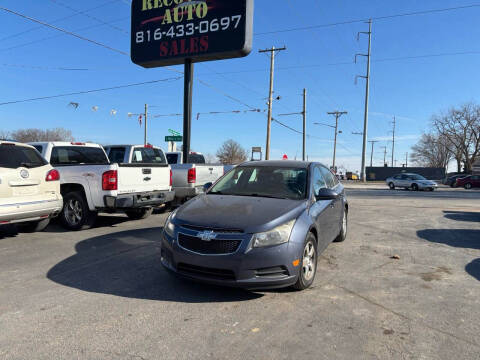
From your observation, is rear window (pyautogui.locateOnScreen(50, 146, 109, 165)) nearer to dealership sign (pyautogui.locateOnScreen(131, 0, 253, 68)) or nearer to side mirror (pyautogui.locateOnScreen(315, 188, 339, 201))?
side mirror (pyautogui.locateOnScreen(315, 188, 339, 201))

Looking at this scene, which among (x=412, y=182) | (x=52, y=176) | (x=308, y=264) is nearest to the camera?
(x=308, y=264)

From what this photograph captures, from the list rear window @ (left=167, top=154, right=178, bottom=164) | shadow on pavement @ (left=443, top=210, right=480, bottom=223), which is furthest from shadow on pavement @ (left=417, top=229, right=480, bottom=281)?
rear window @ (left=167, top=154, right=178, bottom=164)

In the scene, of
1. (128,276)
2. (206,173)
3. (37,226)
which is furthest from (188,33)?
(128,276)

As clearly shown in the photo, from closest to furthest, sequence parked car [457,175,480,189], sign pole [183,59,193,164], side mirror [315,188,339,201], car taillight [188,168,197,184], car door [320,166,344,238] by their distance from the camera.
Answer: side mirror [315,188,339,201] < car door [320,166,344,238] < car taillight [188,168,197,184] < sign pole [183,59,193,164] < parked car [457,175,480,189]

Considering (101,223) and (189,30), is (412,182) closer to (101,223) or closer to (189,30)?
(189,30)

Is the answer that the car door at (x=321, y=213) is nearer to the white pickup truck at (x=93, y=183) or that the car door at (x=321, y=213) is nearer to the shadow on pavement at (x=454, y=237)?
the shadow on pavement at (x=454, y=237)

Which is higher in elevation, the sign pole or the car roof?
the sign pole

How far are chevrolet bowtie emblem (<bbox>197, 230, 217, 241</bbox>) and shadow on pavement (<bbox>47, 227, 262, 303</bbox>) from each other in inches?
27.2

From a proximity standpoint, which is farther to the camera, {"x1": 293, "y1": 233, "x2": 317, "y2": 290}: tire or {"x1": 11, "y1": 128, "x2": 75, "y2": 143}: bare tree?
{"x1": 11, "y1": 128, "x2": 75, "y2": 143}: bare tree

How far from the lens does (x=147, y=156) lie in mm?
9023

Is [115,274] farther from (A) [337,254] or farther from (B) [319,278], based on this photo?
(A) [337,254]

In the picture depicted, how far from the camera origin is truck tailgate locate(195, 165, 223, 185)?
996 cm

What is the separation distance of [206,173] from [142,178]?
300 cm

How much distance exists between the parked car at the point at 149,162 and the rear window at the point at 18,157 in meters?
1.64
